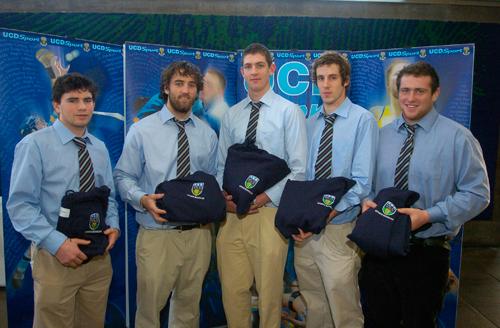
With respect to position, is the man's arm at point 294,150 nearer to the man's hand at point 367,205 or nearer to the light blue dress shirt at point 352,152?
the light blue dress shirt at point 352,152

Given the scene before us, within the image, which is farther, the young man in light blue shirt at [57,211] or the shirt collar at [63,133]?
the shirt collar at [63,133]

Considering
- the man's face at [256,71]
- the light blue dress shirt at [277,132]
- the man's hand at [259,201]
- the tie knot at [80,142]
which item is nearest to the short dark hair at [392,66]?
the light blue dress shirt at [277,132]

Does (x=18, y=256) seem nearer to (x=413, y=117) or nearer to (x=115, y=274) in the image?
(x=115, y=274)

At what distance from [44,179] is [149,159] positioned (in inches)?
24.9

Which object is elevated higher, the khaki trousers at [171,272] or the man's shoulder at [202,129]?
the man's shoulder at [202,129]

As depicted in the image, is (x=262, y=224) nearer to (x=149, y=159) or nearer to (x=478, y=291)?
(x=149, y=159)

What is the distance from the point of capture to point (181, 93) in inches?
98.0

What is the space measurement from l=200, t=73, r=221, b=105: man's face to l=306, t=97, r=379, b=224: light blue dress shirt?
109 centimetres

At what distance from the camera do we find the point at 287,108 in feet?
8.21

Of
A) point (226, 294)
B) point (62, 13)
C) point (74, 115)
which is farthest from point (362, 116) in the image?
point (62, 13)

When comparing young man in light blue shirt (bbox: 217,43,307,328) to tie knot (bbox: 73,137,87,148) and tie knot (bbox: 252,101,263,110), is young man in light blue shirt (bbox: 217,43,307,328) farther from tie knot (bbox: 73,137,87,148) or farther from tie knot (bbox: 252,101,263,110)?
tie knot (bbox: 73,137,87,148)

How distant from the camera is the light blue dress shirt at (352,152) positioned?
2297mm

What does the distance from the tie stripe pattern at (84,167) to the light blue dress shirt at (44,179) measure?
2 centimetres

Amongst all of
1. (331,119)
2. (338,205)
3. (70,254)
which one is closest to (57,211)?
(70,254)
